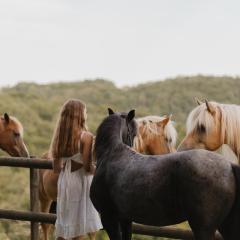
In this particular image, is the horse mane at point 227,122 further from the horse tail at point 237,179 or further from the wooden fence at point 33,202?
the horse tail at point 237,179

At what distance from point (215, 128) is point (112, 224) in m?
1.66

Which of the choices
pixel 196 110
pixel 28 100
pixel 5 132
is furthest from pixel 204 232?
pixel 28 100

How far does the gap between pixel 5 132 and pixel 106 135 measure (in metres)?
3.66

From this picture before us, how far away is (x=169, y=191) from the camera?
10.7ft

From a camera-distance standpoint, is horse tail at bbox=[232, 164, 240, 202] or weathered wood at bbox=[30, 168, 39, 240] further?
weathered wood at bbox=[30, 168, 39, 240]

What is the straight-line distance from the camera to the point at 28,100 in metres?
22.2

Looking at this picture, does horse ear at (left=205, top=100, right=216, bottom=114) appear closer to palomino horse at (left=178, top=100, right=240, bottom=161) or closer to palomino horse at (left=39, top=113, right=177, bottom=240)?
palomino horse at (left=178, top=100, right=240, bottom=161)

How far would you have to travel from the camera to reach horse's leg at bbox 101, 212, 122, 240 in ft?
12.0

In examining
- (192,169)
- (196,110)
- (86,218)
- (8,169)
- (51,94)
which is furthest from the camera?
(51,94)

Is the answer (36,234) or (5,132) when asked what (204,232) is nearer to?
(36,234)

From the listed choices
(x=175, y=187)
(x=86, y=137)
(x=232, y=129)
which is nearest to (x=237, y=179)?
(x=175, y=187)

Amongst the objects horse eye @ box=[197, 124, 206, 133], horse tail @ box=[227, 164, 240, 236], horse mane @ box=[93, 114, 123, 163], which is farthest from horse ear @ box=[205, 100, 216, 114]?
horse tail @ box=[227, 164, 240, 236]

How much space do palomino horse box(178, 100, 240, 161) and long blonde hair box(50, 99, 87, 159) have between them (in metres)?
0.99

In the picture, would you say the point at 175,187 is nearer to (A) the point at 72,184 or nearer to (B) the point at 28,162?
(A) the point at 72,184
